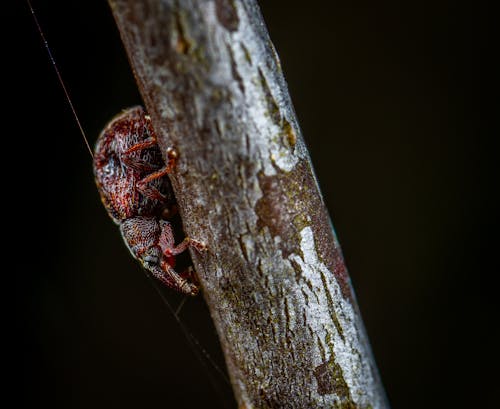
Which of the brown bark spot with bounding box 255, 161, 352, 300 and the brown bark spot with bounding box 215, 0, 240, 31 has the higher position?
the brown bark spot with bounding box 215, 0, 240, 31

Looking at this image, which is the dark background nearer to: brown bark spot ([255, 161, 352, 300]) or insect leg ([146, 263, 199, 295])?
insect leg ([146, 263, 199, 295])

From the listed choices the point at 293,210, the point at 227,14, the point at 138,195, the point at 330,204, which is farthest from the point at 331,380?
the point at 330,204

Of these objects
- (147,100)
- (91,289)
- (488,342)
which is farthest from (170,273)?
(488,342)

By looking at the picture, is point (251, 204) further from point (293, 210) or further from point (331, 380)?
point (331, 380)

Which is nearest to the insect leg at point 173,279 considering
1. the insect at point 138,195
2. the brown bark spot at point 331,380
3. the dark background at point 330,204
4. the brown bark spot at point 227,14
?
the insect at point 138,195

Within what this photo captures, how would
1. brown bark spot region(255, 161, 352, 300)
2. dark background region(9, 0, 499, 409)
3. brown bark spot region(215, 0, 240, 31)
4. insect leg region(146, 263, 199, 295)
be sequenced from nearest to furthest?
brown bark spot region(215, 0, 240, 31), brown bark spot region(255, 161, 352, 300), insect leg region(146, 263, 199, 295), dark background region(9, 0, 499, 409)

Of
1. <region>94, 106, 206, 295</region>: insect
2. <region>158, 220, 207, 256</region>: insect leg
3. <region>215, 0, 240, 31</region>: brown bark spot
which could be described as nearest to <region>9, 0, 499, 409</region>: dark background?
<region>94, 106, 206, 295</region>: insect
